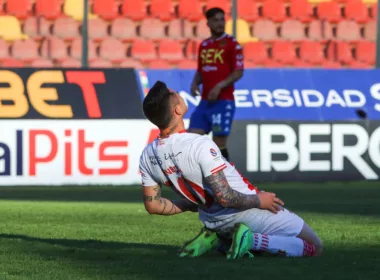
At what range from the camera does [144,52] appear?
17.2 m

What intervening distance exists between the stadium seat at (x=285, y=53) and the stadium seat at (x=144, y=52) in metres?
2.01

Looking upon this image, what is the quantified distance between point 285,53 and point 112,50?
2.83 m

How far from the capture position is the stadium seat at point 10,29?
17031 mm

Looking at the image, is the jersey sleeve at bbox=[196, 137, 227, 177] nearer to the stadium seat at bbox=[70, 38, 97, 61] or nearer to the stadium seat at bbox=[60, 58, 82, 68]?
the stadium seat at bbox=[70, 38, 97, 61]

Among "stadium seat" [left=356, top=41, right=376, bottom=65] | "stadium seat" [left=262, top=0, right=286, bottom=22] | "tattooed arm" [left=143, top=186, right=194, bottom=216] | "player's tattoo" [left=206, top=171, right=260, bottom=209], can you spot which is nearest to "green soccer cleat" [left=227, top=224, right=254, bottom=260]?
"player's tattoo" [left=206, top=171, right=260, bottom=209]

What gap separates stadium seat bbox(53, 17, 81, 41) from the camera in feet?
55.5

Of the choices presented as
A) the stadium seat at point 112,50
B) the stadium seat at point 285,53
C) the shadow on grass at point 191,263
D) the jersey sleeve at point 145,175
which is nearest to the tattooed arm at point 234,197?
the shadow on grass at point 191,263

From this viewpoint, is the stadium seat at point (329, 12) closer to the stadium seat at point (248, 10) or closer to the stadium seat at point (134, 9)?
the stadium seat at point (248, 10)

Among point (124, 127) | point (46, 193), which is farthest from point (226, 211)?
point (124, 127)

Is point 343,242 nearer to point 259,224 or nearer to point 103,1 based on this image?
point 259,224

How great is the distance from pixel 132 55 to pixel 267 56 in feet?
7.31

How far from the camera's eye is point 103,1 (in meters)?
17.5

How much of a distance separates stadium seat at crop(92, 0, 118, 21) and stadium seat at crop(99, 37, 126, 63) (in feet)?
1.51

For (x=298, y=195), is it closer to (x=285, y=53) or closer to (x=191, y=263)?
(x=285, y=53)
